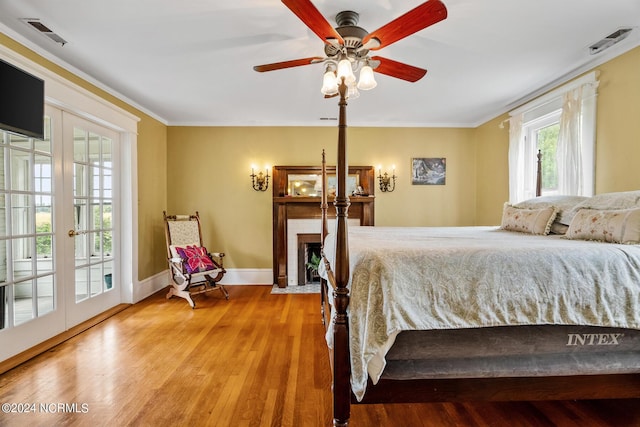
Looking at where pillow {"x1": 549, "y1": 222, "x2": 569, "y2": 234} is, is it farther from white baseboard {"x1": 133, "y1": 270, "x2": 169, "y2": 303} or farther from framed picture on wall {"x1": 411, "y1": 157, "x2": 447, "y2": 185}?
white baseboard {"x1": 133, "y1": 270, "x2": 169, "y2": 303}

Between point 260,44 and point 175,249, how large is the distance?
2.58 meters

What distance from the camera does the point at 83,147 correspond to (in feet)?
9.78

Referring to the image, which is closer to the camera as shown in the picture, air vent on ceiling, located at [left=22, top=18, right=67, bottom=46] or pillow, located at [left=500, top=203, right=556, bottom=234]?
air vent on ceiling, located at [left=22, top=18, right=67, bottom=46]

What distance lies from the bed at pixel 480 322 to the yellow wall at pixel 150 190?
133 inches

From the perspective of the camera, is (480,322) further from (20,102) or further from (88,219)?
(88,219)

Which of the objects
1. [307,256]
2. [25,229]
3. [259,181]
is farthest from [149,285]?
[307,256]

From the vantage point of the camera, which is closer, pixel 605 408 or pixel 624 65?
pixel 605 408

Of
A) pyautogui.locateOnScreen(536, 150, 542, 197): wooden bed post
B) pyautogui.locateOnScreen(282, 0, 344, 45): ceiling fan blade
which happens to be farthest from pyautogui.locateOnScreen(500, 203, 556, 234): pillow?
pyautogui.locateOnScreen(282, 0, 344, 45): ceiling fan blade

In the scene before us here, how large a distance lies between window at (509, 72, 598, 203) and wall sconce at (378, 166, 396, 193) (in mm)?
1502

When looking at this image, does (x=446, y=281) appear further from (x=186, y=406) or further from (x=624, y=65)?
(x=624, y=65)

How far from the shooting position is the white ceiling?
73.7 inches

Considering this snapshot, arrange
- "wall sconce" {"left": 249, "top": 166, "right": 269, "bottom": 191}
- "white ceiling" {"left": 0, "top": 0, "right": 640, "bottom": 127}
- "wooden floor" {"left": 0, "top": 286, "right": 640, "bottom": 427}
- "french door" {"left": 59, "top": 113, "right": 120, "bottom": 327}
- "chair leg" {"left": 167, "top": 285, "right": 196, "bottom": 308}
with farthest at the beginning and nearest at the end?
"wall sconce" {"left": 249, "top": 166, "right": 269, "bottom": 191}, "chair leg" {"left": 167, "top": 285, "right": 196, "bottom": 308}, "french door" {"left": 59, "top": 113, "right": 120, "bottom": 327}, "white ceiling" {"left": 0, "top": 0, "right": 640, "bottom": 127}, "wooden floor" {"left": 0, "top": 286, "right": 640, "bottom": 427}

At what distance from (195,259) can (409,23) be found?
10.9ft

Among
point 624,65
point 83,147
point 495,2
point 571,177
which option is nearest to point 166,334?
point 83,147
